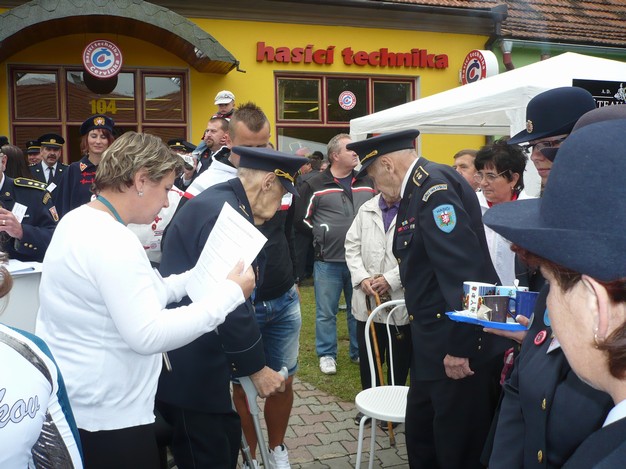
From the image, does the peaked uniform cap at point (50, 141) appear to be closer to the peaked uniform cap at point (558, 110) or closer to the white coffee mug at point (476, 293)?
the peaked uniform cap at point (558, 110)

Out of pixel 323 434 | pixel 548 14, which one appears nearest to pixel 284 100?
pixel 548 14

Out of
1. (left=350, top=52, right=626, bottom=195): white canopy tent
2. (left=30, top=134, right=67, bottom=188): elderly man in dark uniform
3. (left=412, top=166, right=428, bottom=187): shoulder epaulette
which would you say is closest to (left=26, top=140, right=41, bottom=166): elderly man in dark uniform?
(left=30, top=134, right=67, bottom=188): elderly man in dark uniform

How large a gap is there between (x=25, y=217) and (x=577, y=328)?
13.4 ft

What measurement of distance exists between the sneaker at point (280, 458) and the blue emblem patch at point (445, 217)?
1894 mm

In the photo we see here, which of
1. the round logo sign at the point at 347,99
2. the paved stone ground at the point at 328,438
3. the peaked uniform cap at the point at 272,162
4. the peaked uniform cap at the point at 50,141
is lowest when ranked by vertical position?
the paved stone ground at the point at 328,438

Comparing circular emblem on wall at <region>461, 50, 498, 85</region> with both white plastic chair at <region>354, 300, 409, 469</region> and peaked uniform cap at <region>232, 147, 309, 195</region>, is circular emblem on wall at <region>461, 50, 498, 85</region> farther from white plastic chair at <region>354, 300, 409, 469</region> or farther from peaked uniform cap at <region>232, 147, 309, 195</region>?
peaked uniform cap at <region>232, 147, 309, 195</region>

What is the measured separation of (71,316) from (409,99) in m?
11.7

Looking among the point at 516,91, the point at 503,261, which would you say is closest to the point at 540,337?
the point at 503,261

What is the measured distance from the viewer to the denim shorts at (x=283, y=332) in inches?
152

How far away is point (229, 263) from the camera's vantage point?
2.27 m

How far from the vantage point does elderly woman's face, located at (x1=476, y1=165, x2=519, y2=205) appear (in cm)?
376

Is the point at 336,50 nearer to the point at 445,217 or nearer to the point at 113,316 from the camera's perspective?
the point at 445,217

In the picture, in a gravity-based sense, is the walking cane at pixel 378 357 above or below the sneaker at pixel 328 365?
above

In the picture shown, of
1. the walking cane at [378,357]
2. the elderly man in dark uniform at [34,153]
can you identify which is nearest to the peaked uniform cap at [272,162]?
the walking cane at [378,357]
